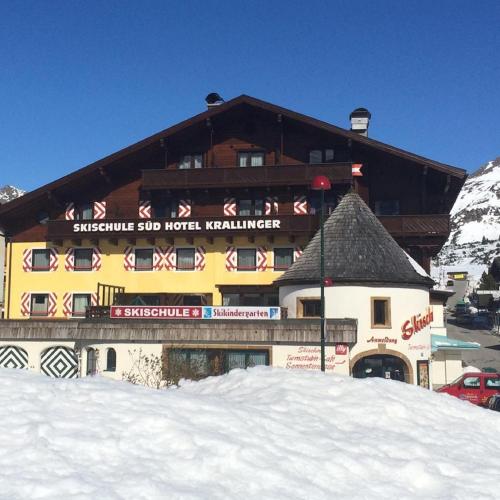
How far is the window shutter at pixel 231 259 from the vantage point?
34.1m

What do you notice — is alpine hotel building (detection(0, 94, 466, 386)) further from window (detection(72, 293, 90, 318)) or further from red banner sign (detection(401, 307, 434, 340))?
red banner sign (detection(401, 307, 434, 340))

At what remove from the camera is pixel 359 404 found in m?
9.48

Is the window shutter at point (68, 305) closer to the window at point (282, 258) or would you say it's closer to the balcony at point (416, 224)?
the window at point (282, 258)

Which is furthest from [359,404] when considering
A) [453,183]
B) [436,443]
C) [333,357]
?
[453,183]

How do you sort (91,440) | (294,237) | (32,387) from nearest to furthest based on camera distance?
(91,440), (32,387), (294,237)

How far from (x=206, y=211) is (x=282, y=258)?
4.85 m

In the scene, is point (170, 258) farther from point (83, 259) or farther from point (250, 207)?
point (250, 207)

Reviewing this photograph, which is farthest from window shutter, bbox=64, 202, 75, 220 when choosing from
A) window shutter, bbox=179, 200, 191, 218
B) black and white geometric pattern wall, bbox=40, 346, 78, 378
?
black and white geometric pattern wall, bbox=40, 346, 78, 378

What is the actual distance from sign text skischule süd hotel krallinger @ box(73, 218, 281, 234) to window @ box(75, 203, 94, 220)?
1.74 meters

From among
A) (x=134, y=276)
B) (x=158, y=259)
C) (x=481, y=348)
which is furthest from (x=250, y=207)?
(x=481, y=348)

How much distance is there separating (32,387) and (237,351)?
53.6ft

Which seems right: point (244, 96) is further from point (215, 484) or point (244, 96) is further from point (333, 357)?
point (215, 484)

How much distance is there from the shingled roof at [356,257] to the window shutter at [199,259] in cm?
710

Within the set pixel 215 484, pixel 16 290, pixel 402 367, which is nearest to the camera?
pixel 215 484
